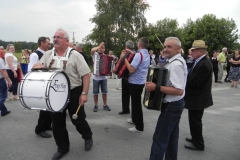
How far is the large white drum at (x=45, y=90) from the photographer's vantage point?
2883 mm

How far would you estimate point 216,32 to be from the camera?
36.3 meters

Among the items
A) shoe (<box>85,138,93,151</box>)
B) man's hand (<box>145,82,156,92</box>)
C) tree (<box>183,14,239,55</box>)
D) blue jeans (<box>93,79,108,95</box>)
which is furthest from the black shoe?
tree (<box>183,14,239,55</box>)

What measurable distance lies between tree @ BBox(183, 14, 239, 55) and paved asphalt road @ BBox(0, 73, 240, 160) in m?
32.7

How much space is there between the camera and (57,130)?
3.44m

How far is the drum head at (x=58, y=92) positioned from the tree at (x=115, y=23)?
33.1 metres

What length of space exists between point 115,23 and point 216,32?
1742 centimetres

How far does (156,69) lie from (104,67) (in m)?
3.49

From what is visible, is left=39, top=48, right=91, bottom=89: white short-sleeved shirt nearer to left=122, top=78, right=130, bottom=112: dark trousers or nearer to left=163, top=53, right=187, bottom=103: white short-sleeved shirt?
left=163, top=53, right=187, bottom=103: white short-sleeved shirt

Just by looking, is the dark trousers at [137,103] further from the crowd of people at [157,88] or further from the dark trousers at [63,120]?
the dark trousers at [63,120]

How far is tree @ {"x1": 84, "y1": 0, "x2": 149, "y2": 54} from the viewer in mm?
36562

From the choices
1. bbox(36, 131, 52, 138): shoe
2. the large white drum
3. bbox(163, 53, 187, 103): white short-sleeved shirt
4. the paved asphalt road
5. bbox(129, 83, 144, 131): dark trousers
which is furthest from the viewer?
bbox(129, 83, 144, 131): dark trousers

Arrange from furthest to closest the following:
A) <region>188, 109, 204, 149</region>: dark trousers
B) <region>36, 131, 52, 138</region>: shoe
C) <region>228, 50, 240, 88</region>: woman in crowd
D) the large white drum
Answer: <region>228, 50, 240, 88</region>: woman in crowd → <region>36, 131, 52, 138</region>: shoe → <region>188, 109, 204, 149</region>: dark trousers → the large white drum

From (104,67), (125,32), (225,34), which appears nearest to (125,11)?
(125,32)

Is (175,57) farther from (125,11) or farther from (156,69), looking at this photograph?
(125,11)
